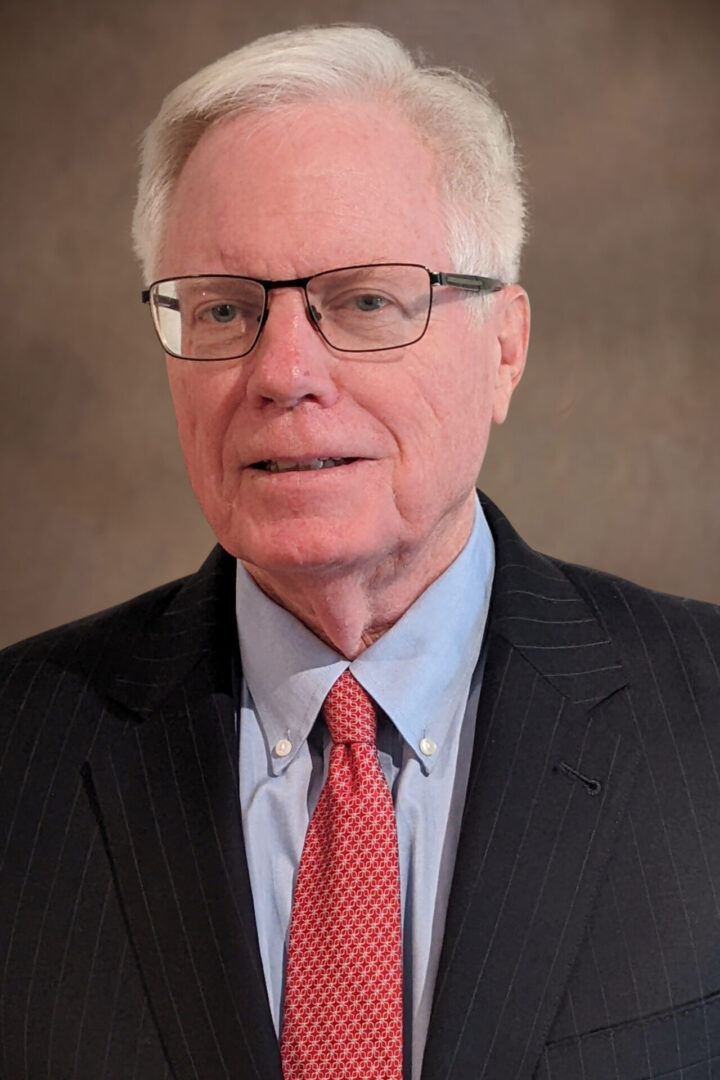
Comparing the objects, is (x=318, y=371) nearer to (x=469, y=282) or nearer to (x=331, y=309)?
(x=331, y=309)

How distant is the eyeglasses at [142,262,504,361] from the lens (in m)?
1.58

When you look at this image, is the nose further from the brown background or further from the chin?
the brown background

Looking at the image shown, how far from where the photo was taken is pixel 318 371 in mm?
1555

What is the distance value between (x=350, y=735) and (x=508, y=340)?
0.57 metres

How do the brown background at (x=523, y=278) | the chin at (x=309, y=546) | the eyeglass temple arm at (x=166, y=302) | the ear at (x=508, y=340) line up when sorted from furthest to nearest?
the brown background at (x=523, y=278)
the ear at (x=508, y=340)
the eyeglass temple arm at (x=166, y=302)
the chin at (x=309, y=546)

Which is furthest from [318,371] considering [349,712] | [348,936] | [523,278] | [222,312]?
[523,278]

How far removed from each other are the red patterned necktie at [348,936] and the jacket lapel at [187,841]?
46 mm

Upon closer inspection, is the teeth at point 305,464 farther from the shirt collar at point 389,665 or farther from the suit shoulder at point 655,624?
the suit shoulder at point 655,624

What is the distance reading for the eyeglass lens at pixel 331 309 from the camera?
1.58 meters

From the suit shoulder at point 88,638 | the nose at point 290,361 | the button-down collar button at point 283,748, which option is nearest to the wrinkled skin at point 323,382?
the nose at point 290,361

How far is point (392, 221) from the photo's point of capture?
1596mm

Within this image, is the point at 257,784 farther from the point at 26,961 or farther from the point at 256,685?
the point at 26,961

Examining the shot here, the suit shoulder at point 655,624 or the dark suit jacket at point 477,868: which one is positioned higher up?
the suit shoulder at point 655,624

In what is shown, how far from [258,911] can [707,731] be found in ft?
1.87
